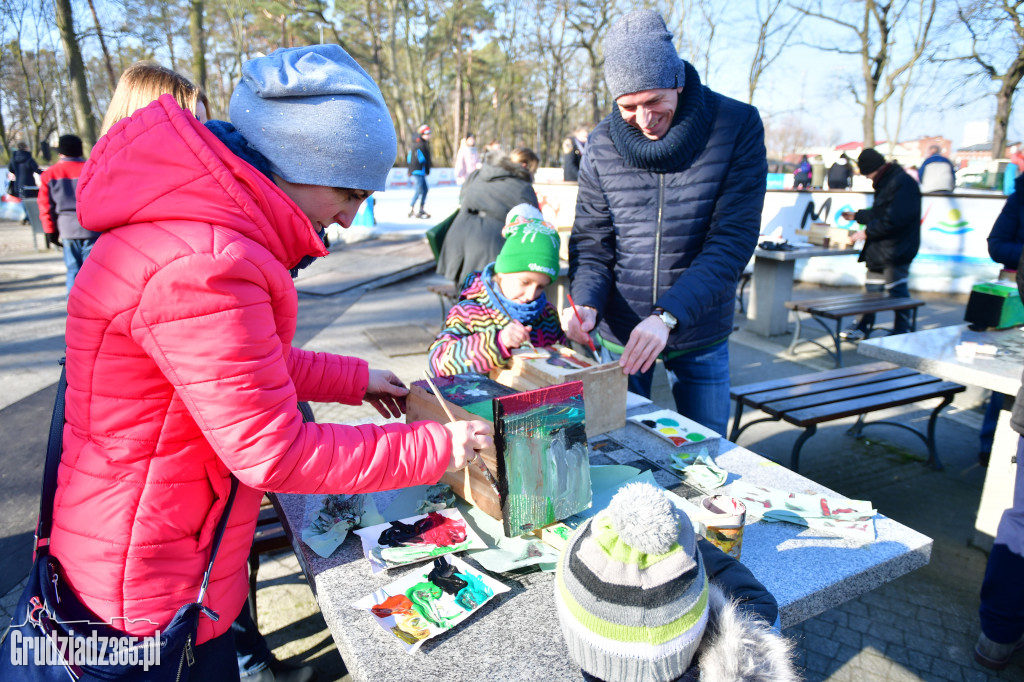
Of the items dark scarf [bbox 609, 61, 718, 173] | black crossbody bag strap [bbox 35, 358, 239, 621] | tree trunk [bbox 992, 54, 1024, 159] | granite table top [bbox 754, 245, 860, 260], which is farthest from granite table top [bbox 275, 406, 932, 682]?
tree trunk [bbox 992, 54, 1024, 159]

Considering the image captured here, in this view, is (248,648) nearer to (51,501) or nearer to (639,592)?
(51,501)

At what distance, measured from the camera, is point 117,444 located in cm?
106

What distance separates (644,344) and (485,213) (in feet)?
10.3

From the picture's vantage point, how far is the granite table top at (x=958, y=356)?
2.62 metres

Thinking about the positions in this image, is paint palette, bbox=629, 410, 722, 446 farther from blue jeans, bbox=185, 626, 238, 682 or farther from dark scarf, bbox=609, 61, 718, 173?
blue jeans, bbox=185, 626, 238, 682

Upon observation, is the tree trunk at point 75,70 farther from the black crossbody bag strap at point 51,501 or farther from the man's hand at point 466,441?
the man's hand at point 466,441

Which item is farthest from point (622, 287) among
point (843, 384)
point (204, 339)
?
point (843, 384)

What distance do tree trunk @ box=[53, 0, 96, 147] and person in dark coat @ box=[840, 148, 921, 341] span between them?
471 inches

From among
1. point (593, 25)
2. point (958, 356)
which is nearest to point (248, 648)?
point (958, 356)

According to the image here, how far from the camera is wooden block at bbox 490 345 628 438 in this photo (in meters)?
1.85

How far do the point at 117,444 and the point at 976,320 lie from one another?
3950mm

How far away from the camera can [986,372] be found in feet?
8.63

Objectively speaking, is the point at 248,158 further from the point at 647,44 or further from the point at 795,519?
the point at 795,519

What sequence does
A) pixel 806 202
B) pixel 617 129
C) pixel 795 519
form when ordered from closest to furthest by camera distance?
pixel 795 519, pixel 617 129, pixel 806 202
